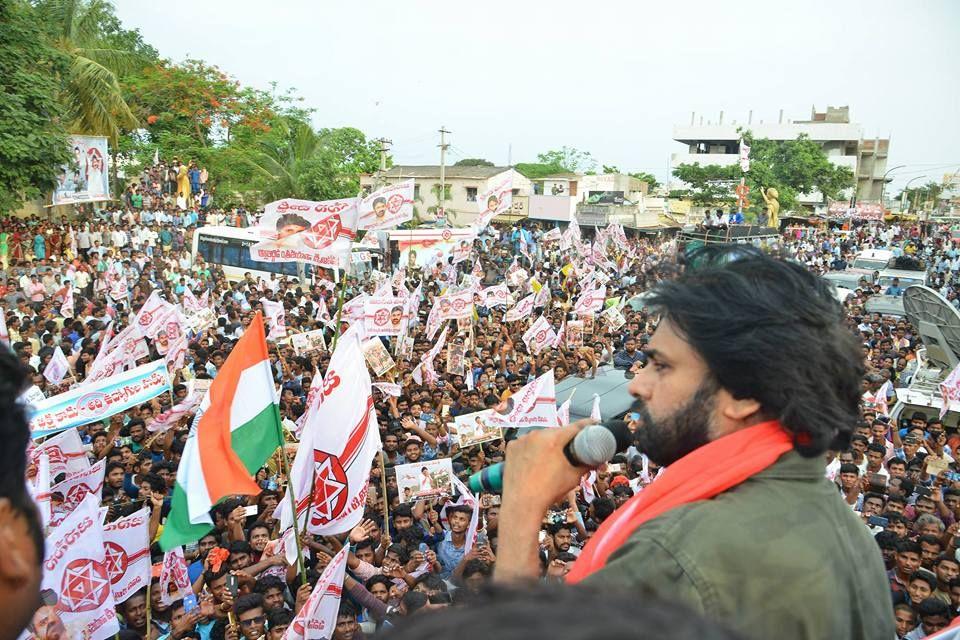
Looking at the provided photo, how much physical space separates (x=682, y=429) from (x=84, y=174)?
22205 millimetres

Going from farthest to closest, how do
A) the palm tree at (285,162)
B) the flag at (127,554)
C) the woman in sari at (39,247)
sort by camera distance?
the palm tree at (285,162) → the woman in sari at (39,247) → the flag at (127,554)

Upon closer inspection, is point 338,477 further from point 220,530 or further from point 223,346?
point 223,346

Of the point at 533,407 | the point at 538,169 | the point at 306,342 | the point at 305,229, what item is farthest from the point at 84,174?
the point at 538,169

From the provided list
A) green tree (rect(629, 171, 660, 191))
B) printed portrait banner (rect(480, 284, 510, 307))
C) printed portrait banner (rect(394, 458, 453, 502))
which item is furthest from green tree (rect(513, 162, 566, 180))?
printed portrait banner (rect(394, 458, 453, 502))

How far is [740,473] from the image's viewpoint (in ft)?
4.11

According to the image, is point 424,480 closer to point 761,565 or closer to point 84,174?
point 761,565

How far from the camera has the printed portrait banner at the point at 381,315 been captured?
1032 cm

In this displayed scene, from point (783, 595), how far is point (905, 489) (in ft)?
22.1

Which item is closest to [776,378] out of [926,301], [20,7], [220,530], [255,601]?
[255,601]

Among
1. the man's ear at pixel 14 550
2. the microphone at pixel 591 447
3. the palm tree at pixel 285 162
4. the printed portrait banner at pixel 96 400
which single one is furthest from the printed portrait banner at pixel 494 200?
the palm tree at pixel 285 162

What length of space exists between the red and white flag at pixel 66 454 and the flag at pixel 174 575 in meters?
1.61

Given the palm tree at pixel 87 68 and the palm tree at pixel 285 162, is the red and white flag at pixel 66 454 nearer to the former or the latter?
the palm tree at pixel 87 68

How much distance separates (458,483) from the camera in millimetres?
6473

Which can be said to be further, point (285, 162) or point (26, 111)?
point (285, 162)
